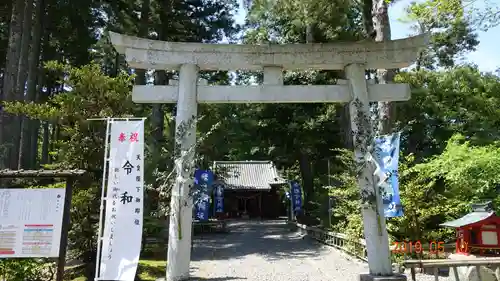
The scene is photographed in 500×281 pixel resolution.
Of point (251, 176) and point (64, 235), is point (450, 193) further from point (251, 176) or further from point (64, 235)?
point (251, 176)

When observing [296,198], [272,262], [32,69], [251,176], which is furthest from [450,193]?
[251,176]

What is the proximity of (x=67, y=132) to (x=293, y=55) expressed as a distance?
16.8ft

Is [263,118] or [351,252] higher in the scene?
[263,118]

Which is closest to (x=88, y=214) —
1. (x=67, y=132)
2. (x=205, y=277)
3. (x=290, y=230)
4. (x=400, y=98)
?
(x=67, y=132)

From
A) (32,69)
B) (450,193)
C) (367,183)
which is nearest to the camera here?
(367,183)

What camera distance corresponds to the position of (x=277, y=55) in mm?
7270

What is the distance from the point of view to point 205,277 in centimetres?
932

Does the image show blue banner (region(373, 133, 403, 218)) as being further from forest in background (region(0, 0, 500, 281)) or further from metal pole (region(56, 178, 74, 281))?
metal pole (region(56, 178, 74, 281))

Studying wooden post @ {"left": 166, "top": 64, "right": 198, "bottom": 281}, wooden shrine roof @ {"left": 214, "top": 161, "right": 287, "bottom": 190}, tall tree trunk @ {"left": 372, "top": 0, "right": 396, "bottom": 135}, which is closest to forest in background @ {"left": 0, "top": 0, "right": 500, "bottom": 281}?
tall tree trunk @ {"left": 372, "top": 0, "right": 396, "bottom": 135}

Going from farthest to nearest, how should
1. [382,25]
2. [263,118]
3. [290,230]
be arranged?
[290,230]
[263,118]
[382,25]

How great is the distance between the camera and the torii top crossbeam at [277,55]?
7082mm

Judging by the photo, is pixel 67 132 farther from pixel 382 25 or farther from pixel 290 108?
pixel 290 108

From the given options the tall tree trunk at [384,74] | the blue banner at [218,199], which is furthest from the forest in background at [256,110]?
the blue banner at [218,199]

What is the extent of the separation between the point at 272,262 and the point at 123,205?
713 centimetres
